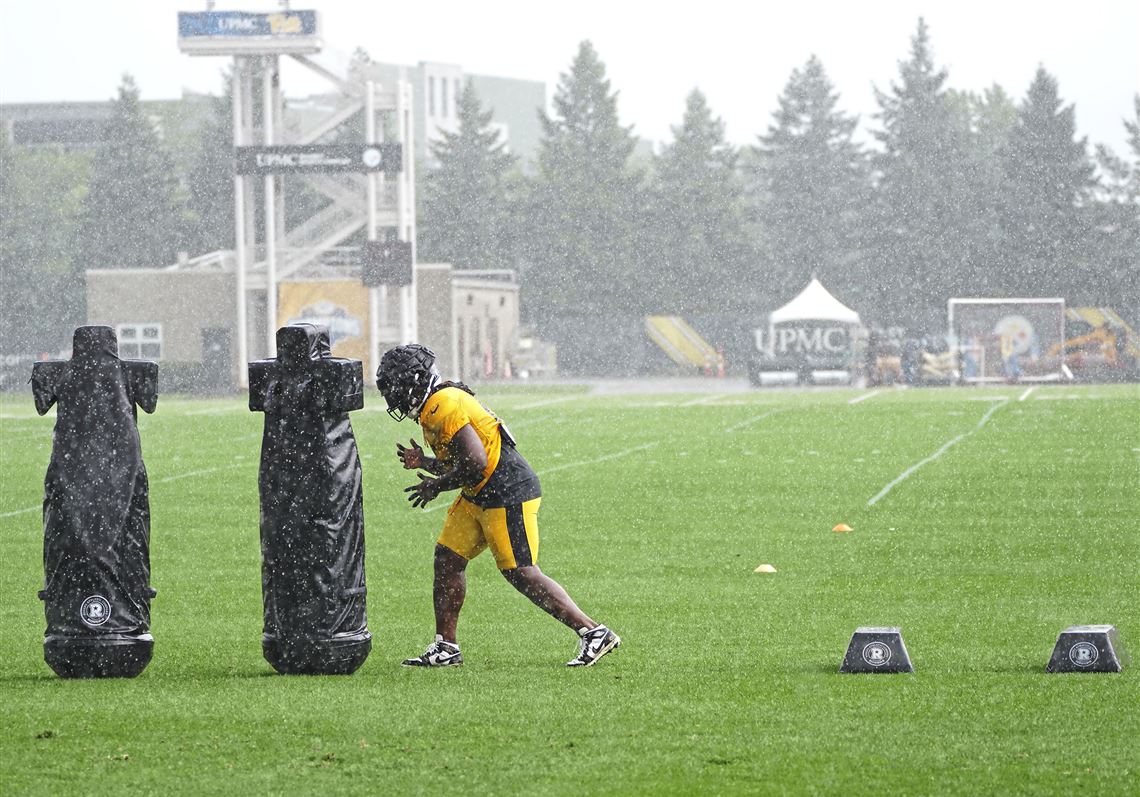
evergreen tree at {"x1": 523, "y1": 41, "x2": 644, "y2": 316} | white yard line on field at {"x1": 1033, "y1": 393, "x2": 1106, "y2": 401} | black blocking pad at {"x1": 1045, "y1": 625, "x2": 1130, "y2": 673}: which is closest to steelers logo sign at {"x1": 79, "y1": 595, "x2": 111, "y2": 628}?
black blocking pad at {"x1": 1045, "y1": 625, "x2": 1130, "y2": 673}

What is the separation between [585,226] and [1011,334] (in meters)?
27.2

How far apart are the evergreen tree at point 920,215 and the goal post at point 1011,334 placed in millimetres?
15439

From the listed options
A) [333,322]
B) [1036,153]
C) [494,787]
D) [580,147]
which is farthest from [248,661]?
[580,147]

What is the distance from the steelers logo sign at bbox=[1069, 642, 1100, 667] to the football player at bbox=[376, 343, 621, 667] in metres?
2.00

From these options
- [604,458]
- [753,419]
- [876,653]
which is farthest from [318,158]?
[876,653]

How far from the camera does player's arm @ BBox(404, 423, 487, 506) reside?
27.6 feet

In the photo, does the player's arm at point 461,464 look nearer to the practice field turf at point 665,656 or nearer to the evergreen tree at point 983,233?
the practice field turf at point 665,656

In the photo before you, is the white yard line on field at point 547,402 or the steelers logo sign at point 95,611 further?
the white yard line on field at point 547,402

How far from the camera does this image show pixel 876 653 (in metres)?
8.27

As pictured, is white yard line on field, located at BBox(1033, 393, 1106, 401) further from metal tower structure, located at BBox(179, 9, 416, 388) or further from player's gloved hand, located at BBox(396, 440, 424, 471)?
player's gloved hand, located at BBox(396, 440, 424, 471)

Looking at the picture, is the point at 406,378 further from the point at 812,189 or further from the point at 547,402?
the point at 812,189

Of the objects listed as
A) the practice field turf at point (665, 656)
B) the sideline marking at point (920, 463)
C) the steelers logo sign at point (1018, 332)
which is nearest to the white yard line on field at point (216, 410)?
the sideline marking at point (920, 463)

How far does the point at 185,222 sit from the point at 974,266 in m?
33.1

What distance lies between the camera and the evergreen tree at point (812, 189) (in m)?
82.3
